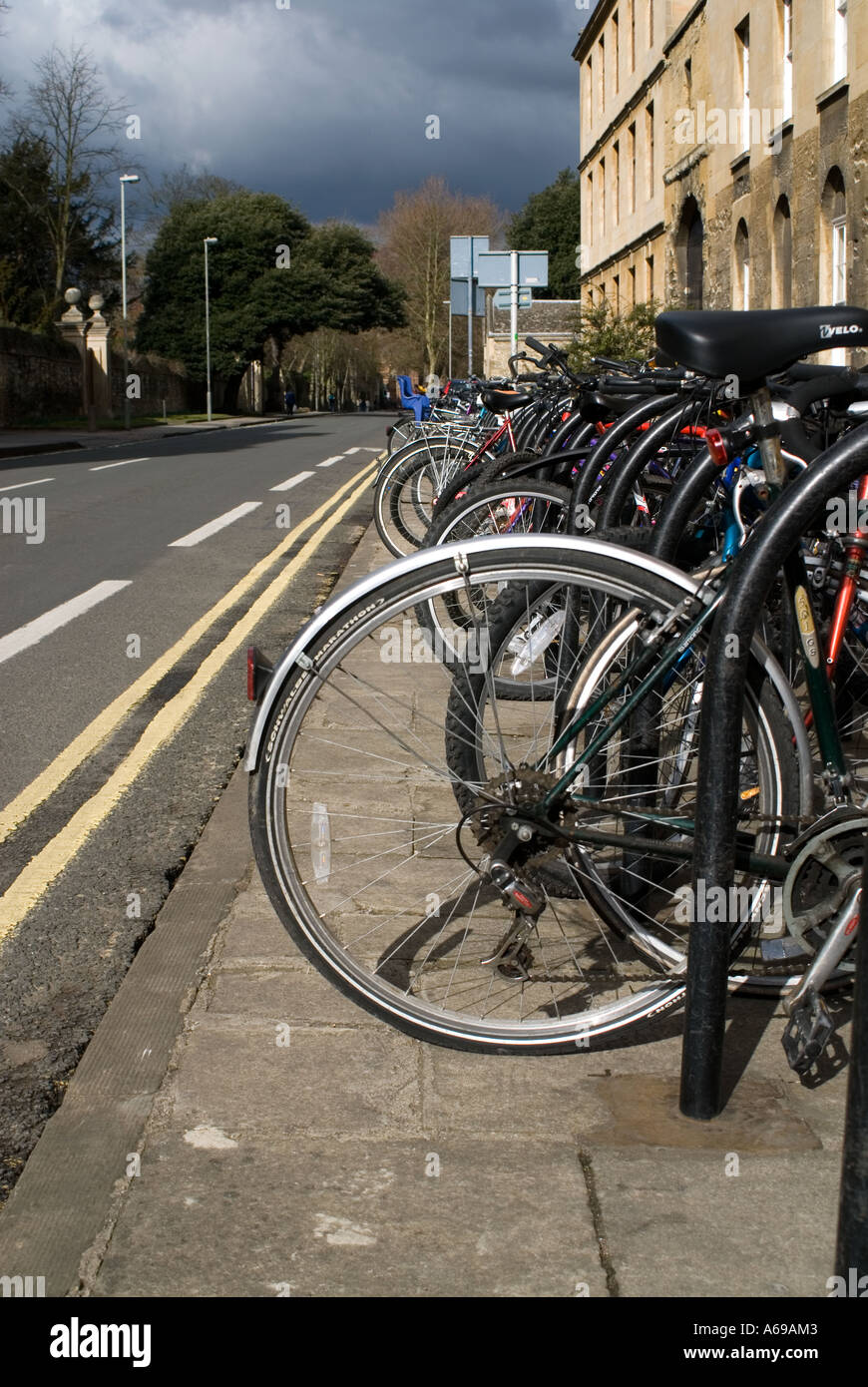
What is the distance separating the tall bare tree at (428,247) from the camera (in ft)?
257

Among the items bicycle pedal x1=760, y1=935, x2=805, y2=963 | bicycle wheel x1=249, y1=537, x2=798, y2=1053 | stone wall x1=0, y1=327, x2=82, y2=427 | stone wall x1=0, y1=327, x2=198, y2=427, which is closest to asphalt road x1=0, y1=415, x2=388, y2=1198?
bicycle wheel x1=249, y1=537, x2=798, y2=1053

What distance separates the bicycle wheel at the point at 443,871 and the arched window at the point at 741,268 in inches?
879

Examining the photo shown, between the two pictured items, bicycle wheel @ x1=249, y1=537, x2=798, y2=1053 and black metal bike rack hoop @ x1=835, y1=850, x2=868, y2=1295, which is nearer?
black metal bike rack hoop @ x1=835, y1=850, x2=868, y2=1295

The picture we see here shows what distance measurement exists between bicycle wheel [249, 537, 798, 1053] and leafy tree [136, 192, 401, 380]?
65.9 metres

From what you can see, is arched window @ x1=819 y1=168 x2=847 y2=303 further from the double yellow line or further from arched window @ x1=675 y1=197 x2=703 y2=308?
the double yellow line

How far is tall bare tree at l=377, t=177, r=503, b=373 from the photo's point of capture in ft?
257

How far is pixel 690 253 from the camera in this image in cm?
3094

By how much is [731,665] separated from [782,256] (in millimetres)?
21599

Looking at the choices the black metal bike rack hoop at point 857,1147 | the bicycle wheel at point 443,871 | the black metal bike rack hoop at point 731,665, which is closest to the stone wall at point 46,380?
the bicycle wheel at point 443,871

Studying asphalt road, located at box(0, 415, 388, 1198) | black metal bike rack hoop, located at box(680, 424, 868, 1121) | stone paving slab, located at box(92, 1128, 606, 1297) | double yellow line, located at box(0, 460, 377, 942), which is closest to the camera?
stone paving slab, located at box(92, 1128, 606, 1297)

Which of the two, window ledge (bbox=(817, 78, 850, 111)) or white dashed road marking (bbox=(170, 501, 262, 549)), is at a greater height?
window ledge (bbox=(817, 78, 850, 111))

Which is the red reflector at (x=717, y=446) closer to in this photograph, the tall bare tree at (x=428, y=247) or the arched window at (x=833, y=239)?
the arched window at (x=833, y=239)
